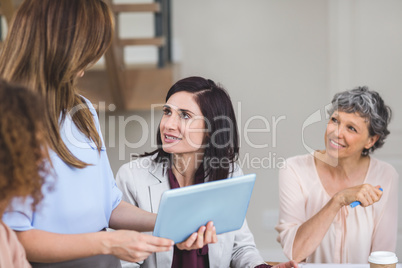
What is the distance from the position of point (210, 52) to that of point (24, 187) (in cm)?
314

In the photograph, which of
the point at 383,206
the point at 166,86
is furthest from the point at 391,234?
the point at 166,86

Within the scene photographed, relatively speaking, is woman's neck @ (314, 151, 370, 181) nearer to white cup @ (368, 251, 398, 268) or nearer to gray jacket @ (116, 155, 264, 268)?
Result: gray jacket @ (116, 155, 264, 268)

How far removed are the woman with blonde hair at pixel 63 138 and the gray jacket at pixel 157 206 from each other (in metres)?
0.59

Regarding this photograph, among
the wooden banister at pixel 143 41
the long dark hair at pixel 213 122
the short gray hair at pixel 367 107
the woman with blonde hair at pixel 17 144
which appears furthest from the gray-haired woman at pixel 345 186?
the wooden banister at pixel 143 41

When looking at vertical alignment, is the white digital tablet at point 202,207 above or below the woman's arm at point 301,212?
above

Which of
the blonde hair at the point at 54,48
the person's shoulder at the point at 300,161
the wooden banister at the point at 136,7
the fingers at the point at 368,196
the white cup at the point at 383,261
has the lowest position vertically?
the white cup at the point at 383,261

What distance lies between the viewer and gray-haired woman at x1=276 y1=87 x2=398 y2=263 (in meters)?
2.19

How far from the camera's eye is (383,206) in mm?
2230

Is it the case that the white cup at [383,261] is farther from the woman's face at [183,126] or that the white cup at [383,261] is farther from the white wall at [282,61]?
the white wall at [282,61]

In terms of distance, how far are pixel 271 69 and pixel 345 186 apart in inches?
73.1

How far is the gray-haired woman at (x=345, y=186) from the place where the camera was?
2193 millimetres

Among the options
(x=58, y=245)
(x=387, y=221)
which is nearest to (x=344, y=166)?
(x=387, y=221)

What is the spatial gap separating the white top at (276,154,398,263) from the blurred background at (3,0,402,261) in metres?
1.70

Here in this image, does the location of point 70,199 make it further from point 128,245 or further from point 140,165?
point 140,165
